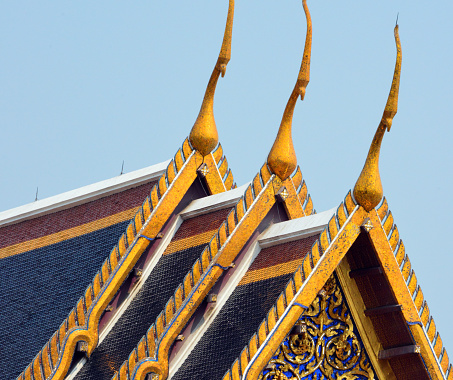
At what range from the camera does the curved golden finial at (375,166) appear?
16.3m

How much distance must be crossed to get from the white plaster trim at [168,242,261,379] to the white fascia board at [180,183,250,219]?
0.72 metres

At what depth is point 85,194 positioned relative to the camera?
61.7 ft

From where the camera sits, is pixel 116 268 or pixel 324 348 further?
pixel 116 268

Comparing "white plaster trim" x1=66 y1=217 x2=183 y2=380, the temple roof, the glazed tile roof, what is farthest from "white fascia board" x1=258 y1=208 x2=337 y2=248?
the glazed tile roof

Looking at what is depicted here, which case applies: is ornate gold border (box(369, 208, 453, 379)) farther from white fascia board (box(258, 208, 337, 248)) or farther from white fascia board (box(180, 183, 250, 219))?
white fascia board (box(180, 183, 250, 219))

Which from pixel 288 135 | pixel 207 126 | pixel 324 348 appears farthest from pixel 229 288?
pixel 207 126

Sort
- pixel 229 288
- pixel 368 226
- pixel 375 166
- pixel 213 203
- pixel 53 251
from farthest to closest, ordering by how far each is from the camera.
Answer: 1. pixel 53 251
2. pixel 213 203
3. pixel 229 288
4. pixel 375 166
5. pixel 368 226

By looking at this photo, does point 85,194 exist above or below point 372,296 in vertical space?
above

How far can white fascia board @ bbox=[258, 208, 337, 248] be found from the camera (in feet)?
53.9

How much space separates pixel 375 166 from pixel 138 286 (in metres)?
3.03

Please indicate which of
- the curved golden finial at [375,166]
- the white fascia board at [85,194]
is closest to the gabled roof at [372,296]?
the curved golden finial at [375,166]

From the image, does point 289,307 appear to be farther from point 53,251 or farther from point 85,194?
point 85,194

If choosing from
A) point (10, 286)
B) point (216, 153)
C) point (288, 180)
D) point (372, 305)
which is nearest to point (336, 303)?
point (372, 305)

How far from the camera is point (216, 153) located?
1838cm
